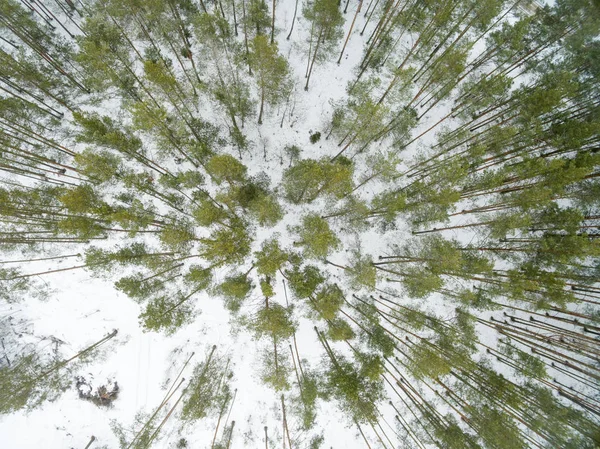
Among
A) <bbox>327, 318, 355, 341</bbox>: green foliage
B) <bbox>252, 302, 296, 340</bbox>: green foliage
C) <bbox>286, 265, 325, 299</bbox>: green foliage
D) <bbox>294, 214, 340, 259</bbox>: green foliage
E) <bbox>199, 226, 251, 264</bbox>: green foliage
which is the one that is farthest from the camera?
<bbox>286, 265, 325, 299</bbox>: green foliage

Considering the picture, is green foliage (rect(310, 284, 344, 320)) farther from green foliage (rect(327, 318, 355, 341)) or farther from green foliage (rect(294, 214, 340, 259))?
green foliage (rect(294, 214, 340, 259))

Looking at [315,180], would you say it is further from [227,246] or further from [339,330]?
[339,330]

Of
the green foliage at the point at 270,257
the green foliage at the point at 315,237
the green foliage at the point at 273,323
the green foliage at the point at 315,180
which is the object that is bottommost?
the green foliage at the point at 273,323

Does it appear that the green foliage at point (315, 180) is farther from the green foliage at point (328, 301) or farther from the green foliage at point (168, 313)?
the green foliage at point (168, 313)

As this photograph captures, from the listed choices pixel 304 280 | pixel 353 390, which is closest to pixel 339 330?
pixel 353 390

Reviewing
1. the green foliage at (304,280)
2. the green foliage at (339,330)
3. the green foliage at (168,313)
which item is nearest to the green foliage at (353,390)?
the green foliage at (339,330)

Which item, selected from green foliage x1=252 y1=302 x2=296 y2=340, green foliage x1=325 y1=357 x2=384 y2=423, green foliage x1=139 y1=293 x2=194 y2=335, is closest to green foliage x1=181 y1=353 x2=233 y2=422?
green foliage x1=139 y1=293 x2=194 y2=335

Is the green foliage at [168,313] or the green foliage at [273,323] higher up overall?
the green foliage at [273,323]

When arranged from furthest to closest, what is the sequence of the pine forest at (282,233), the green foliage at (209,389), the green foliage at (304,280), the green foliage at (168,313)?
the green foliage at (209,389)
the pine forest at (282,233)
the green foliage at (304,280)
the green foliage at (168,313)

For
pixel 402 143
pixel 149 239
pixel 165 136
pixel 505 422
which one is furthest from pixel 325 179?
pixel 505 422
